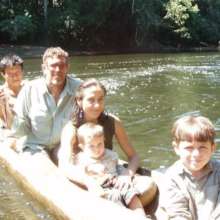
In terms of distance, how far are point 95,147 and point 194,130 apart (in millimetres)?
1233

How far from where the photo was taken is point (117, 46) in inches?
1337

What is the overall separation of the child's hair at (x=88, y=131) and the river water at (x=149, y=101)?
0.90 metres

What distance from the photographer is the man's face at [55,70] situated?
179 inches

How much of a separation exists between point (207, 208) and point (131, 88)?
11086 mm

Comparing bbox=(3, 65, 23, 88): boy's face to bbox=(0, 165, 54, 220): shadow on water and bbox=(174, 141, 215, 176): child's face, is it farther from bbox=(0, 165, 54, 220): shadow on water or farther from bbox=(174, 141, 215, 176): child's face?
bbox=(174, 141, 215, 176): child's face

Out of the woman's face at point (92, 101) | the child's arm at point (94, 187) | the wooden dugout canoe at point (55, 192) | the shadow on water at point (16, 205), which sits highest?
the woman's face at point (92, 101)

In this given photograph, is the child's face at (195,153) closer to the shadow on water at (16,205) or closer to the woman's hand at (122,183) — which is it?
the woman's hand at (122,183)

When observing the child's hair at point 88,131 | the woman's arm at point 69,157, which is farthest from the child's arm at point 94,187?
the child's hair at point 88,131

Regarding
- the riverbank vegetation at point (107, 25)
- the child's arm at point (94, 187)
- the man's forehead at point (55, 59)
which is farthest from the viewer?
the riverbank vegetation at point (107, 25)

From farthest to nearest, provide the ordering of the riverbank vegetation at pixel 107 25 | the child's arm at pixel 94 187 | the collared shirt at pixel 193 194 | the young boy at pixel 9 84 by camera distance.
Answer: the riverbank vegetation at pixel 107 25, the young boy at pixel 9 84, the child's arm at pixel 94 187, the collared shirt at pixel 193 194

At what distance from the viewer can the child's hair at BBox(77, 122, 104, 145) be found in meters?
3.85

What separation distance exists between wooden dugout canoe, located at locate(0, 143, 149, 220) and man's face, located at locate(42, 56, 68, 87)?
70 cm

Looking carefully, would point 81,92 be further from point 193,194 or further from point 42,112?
point 193,194

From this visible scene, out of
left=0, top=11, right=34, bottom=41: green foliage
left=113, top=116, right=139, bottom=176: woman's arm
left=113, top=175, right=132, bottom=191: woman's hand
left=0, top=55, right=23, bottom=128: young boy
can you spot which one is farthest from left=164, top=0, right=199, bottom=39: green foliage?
left=113, top=175, right=132, bottom=191: woman's hand
